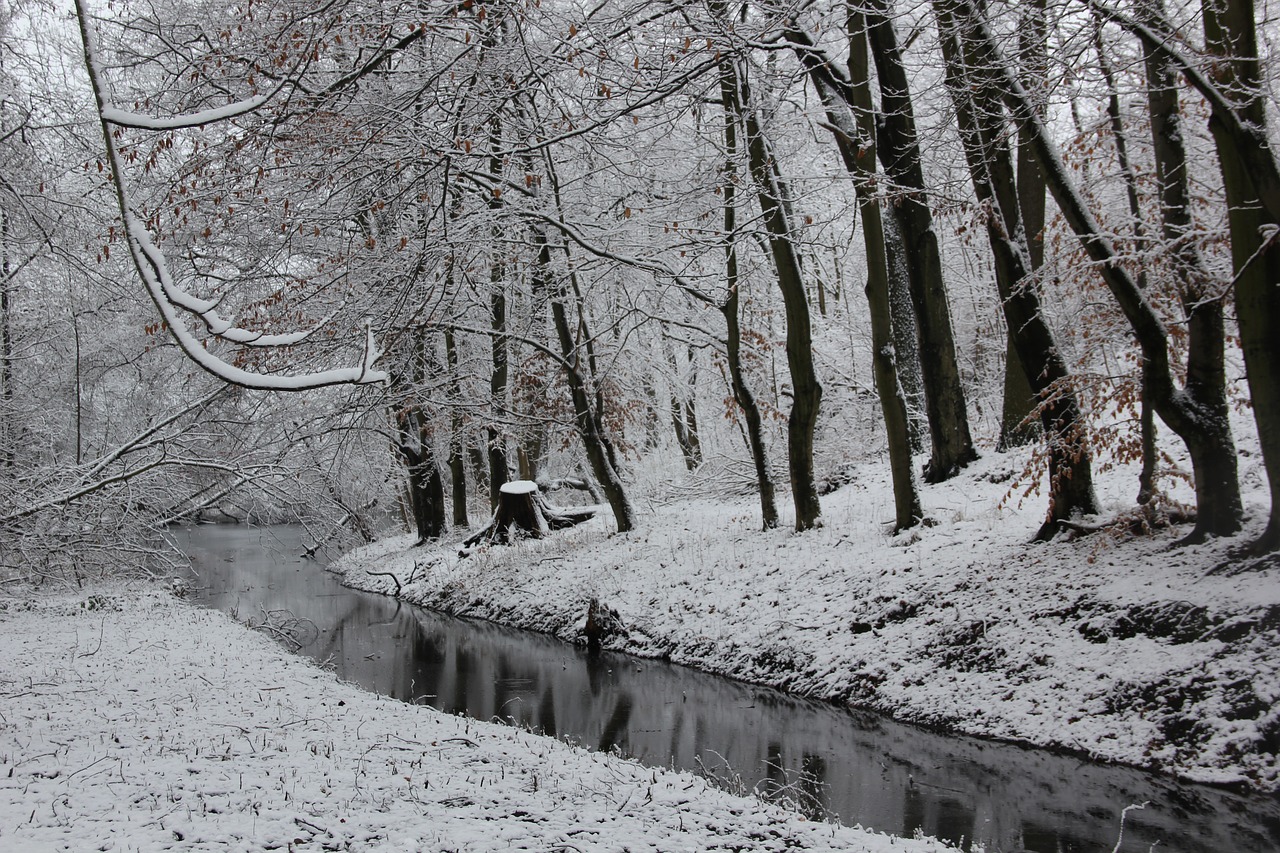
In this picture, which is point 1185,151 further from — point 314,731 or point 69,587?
point 69,587

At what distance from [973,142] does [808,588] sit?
6155 mm

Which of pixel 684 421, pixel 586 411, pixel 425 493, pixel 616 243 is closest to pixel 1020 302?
pixel 616 243

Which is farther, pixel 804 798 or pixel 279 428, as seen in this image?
pixel 279 428

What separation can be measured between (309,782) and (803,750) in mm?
4378

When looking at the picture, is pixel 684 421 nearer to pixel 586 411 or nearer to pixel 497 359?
pixel 497 359

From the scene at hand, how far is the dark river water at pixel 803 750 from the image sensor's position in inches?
230

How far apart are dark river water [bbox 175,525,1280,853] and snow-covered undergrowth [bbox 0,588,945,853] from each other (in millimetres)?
1070

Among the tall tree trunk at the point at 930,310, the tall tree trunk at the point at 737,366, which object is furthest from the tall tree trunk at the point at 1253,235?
the tall tree trunk at the point at 737,366

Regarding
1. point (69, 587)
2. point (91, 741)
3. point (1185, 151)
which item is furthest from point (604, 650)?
point (69, 587)

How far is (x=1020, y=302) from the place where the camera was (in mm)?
10039

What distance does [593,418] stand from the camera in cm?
1805

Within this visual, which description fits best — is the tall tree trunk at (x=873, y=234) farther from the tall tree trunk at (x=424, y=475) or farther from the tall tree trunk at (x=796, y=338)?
the tall tree trunk at (x=424, y=475)

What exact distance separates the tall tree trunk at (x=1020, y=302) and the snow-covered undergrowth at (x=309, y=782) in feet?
18.2

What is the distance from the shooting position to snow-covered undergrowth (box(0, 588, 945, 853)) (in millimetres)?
4605
